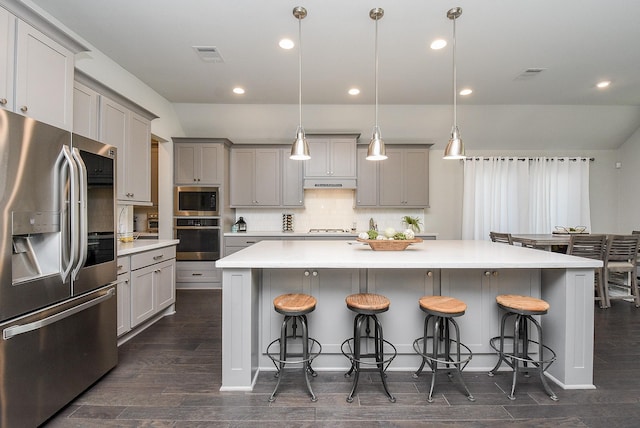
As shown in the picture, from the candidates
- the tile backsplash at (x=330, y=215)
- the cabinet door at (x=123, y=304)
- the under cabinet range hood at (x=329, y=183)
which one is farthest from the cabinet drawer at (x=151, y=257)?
the under cabinet range hood at (x=329, y=183)

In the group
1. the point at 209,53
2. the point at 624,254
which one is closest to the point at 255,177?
the point at 209,53

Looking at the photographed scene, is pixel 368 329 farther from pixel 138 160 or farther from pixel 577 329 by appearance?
pixel 138 160

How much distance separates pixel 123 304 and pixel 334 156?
3604mm

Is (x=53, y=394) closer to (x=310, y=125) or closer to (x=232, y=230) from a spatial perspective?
(x=232, y=230)

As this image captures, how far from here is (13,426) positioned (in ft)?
4.89

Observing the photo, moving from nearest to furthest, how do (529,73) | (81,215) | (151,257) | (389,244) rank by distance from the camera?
(81,215)
(389,244)
(151,257)
(529,73)

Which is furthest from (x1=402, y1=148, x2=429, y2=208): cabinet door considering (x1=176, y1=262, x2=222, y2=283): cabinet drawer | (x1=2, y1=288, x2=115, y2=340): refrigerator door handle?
(x1=2, y1=288, x2=115, y2=340): refrigerator door handle

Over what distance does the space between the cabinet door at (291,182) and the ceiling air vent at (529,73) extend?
Result: 3315 mm

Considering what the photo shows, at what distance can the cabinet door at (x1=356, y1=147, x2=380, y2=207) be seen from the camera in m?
5.11

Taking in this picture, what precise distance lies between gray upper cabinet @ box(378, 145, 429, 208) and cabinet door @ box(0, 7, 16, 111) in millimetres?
4454

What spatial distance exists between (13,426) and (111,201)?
1.39 metres

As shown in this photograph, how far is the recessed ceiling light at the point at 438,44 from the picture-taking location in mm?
2975

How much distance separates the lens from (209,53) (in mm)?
3252

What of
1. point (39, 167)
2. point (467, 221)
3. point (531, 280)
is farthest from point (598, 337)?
point (39, 167)
